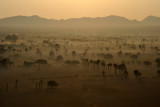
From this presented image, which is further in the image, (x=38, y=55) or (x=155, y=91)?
(x=38, y=55)

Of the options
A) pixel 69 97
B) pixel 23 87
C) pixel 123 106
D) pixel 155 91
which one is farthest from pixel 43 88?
pixel 155 91

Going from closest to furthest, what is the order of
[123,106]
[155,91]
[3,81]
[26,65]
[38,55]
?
[123,106]
[155,91]
[3,81]
[26,65]
[38,55]

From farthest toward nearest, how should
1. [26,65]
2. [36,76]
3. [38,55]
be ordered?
[38,55] → [26,65] → [36,76]

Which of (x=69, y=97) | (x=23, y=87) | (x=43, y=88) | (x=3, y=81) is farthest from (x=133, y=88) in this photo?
(x=3, y=81)

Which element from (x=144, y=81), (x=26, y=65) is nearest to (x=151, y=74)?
(x=144, y=81)

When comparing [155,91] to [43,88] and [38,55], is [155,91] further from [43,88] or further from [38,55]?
[38,55]

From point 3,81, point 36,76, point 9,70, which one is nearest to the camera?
point 3,81

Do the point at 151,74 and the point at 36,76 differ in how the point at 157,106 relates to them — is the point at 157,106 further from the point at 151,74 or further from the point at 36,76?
the point at 36,76

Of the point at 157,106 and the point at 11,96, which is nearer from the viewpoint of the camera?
the point at 157,106

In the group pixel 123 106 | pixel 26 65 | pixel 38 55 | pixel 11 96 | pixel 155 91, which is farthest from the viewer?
pixel 38 55
